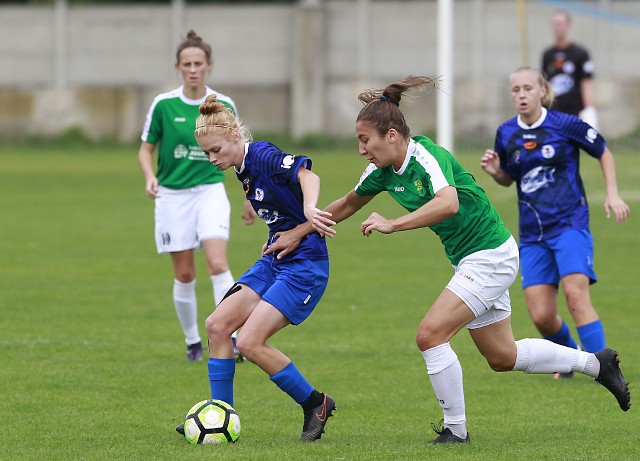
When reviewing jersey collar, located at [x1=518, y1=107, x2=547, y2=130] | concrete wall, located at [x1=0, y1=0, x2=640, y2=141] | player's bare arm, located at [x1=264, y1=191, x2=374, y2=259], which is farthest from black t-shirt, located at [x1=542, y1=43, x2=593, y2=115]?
concrete wall, located at [x1=0, y1=0, x2=640, y2=141]

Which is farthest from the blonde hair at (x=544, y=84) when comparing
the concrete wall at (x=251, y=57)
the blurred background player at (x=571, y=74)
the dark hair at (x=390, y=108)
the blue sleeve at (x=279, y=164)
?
the concrete wall at (x=251, y=57)

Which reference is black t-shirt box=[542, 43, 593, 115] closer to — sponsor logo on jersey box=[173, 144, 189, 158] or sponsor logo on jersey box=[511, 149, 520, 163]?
sponsor logo on jersey box=[511, 149, 520, 163]

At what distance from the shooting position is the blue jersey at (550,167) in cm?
773

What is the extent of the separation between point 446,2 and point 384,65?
17.7 metres

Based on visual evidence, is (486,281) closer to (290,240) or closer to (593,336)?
(290,240)

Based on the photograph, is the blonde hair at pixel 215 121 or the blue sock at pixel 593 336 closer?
the blonde hair at pixel 215 121

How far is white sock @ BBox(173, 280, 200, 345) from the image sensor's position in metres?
8.57

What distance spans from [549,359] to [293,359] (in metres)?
2.64

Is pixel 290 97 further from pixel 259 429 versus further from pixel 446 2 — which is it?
pixel 259 429

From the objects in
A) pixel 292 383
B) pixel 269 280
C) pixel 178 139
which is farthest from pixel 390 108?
pixel 178 139

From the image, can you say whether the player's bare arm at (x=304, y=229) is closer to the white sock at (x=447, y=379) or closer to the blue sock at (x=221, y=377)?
the blue sock at (x=221, y=377)

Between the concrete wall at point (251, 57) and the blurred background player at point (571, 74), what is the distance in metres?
18.6

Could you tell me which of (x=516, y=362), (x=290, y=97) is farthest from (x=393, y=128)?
(x=290, y=97)

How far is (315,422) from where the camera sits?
239 inches
